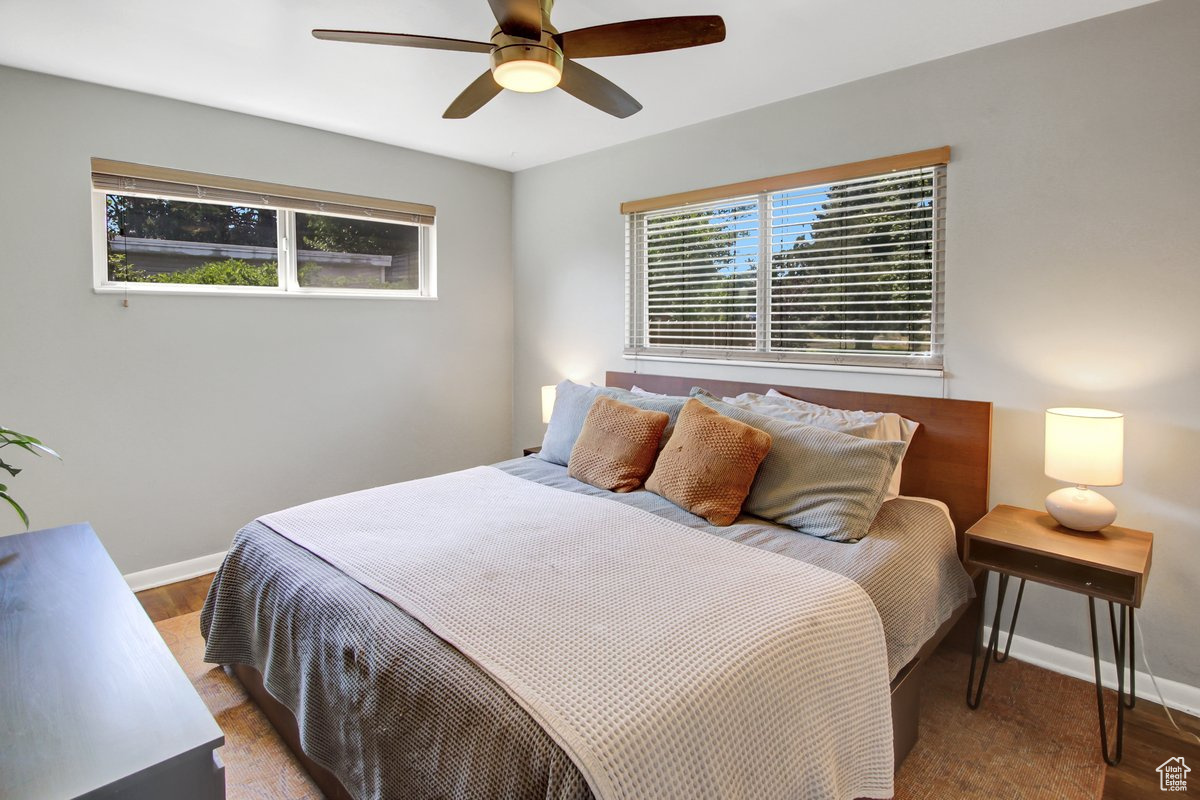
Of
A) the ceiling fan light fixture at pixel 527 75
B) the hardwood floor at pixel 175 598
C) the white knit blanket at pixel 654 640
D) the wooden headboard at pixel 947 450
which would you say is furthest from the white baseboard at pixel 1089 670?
the hardwood floor at pixel 175 598

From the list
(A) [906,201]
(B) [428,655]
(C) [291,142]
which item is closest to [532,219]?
(C) [291,142]

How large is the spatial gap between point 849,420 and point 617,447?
0.97 m

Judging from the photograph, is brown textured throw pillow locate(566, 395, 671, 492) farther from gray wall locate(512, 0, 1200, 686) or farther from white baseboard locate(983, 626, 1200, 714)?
white baseboard locate(983, 626, 1200, 714)

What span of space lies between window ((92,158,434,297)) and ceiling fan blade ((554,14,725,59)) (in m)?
2.26

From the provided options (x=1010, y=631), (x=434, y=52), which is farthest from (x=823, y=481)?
(x=434, y=52)

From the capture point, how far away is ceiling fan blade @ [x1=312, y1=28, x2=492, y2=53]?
65.9 inches

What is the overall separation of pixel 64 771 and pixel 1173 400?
3011 millimetres

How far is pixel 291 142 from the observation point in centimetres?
336

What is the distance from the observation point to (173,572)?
3.15m

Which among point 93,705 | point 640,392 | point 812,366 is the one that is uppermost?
point 812,366

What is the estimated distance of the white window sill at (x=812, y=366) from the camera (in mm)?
2629

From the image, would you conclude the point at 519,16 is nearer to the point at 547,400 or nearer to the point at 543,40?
A: the point at 543,40

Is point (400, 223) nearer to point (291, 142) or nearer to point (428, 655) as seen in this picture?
point (291, 142)

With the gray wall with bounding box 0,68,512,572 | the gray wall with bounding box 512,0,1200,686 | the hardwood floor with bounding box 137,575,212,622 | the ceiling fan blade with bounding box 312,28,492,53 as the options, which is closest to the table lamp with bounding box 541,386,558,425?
the gray wall with bounding box 0,68,512,572
